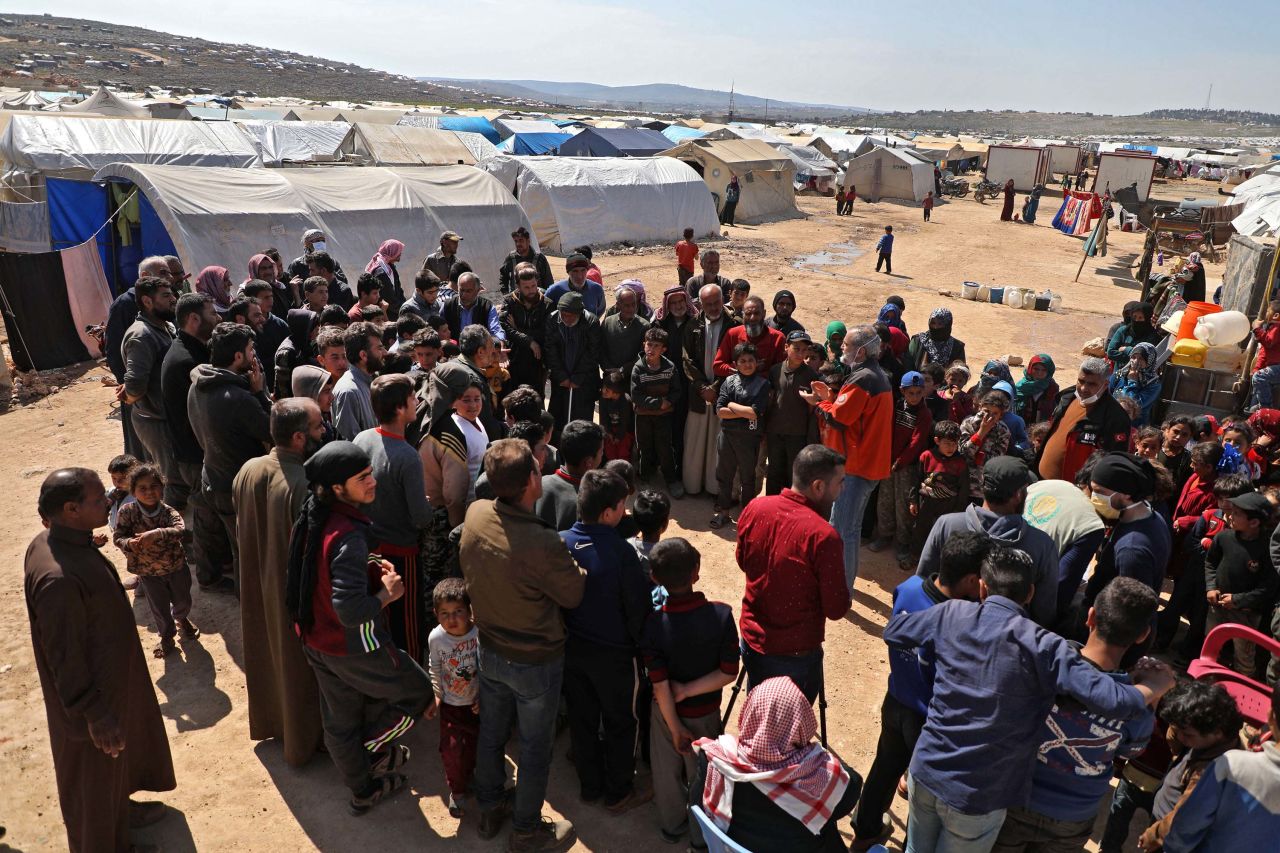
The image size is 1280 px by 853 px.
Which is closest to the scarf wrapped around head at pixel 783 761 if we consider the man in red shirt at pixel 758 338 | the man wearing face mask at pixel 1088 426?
the man wearing face mask at pixel 1088 426

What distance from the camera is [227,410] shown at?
4910 millimetres

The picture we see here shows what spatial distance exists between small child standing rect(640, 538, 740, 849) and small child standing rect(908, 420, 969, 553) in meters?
2.96

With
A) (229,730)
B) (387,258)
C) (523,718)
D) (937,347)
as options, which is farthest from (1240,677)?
(387,258)

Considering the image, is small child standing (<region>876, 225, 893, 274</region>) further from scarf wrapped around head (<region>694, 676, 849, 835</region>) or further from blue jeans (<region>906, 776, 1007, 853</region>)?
scarf wrapped around head (<region>694, 676, 849, 835</region>)

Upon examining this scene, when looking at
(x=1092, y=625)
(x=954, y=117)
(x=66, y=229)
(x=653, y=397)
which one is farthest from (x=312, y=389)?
(x=954, y=117)

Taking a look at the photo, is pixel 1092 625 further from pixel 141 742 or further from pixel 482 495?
pixel 141 742

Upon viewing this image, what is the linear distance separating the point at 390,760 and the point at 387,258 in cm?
645

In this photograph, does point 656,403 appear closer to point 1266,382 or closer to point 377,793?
point 377,793

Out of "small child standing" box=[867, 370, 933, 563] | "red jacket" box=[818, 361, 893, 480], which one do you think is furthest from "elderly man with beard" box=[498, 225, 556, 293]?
"red jacket" box=[818, 361, 893, 480]

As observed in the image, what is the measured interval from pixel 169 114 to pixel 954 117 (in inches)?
7234

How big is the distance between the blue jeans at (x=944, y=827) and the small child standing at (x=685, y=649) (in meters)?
0.88

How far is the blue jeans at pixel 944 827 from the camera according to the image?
2945mm

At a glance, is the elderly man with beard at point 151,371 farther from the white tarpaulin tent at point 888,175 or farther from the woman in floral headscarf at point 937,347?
the white tarpaulin tent at point 888,175

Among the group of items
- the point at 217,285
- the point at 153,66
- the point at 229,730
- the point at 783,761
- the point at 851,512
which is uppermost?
the point at 153,66
